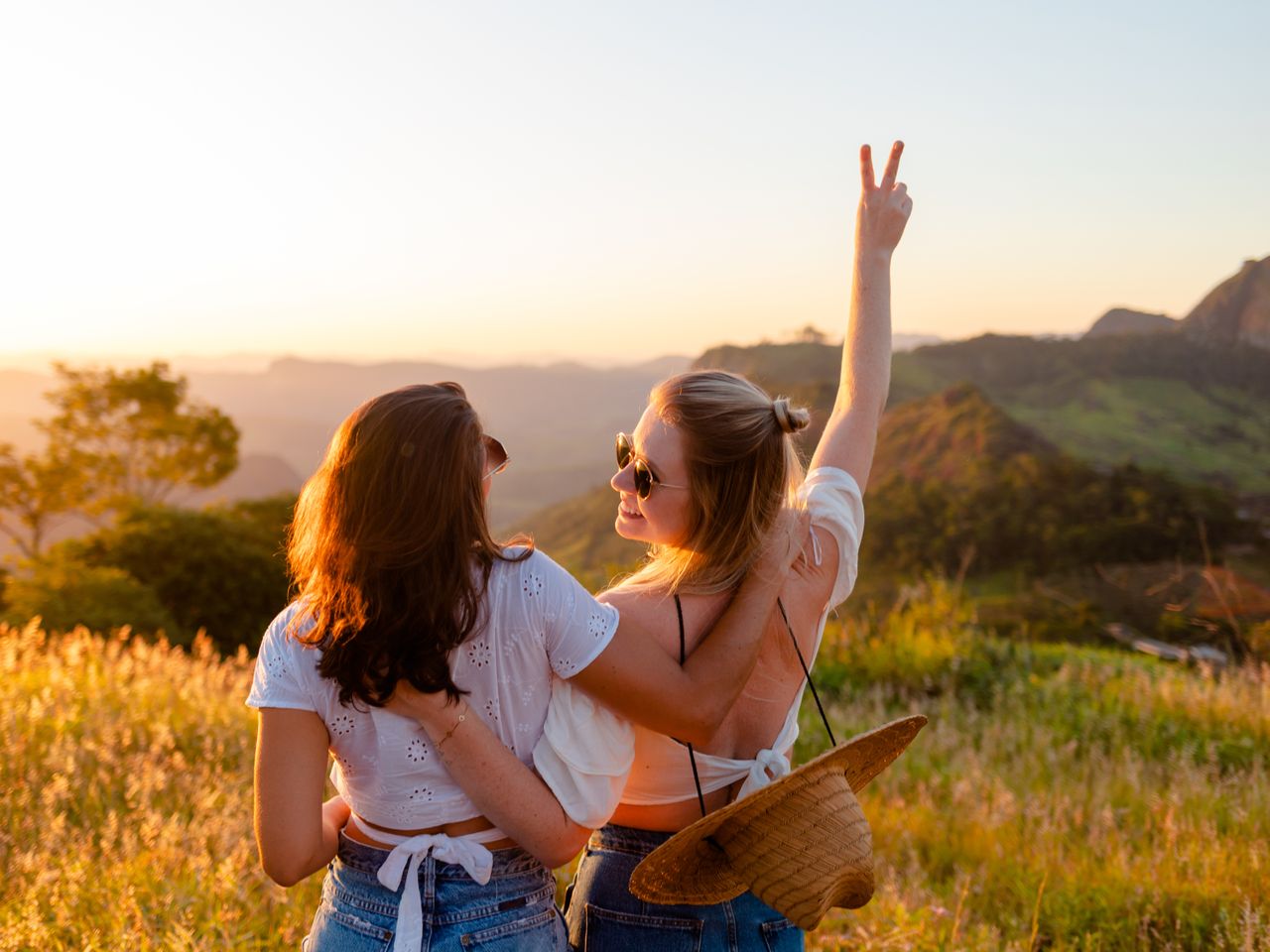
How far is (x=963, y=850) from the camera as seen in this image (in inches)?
170

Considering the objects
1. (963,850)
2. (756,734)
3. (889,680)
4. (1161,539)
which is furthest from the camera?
(1161,539)

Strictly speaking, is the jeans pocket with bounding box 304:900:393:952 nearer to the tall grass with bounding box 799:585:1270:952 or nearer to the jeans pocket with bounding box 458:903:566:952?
the jeans pocket with bounding box 458:903:566:952

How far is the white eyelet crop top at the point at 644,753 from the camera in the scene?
6.07 feet

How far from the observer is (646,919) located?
6.42 ft

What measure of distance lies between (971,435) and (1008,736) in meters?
26.3

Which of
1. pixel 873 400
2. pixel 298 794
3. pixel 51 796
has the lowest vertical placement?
pixel 51 796

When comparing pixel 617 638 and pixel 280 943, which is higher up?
pixel 617 638

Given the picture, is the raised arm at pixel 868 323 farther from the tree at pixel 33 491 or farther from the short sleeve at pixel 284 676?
the tree at pixel 33 491

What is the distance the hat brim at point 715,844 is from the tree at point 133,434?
2819 cm

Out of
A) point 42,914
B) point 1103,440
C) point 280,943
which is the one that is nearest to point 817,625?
point 280,943

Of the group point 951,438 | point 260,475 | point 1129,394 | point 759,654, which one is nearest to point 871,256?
point 759,654

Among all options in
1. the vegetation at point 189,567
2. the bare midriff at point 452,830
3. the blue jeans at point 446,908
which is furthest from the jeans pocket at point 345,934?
the vegetation at point 189,567

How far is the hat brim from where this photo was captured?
171cm

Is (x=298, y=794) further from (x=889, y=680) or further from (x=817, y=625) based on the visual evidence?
(x=889, y=680)
